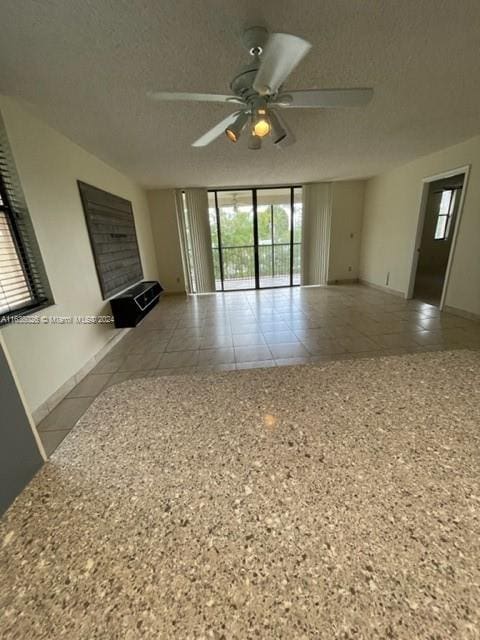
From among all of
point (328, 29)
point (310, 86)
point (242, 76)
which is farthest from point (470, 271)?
point (242, 76)

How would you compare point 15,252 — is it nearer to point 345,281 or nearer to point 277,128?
point 277,128

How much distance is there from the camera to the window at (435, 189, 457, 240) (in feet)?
18.2

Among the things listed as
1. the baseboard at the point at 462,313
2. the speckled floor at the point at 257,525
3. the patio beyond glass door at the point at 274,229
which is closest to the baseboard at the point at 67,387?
the speckled floor at the point at 257,525

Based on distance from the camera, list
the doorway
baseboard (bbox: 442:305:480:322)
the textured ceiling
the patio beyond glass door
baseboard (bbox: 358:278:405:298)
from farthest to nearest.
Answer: the patio beyond glass door, the doorway, baseboard (bbox: 358:278:405:298), baseboard (bbox: 442:305:480:322), the textured ceiling

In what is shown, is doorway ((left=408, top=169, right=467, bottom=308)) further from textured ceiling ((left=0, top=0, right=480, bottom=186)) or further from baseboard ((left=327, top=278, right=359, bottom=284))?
textured ceiling ((left=0, top=0, right=480, bottom=186))

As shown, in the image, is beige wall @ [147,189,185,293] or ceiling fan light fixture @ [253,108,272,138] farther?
beige wall @ [147,189,185,293]

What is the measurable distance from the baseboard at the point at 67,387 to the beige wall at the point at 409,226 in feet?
16.2

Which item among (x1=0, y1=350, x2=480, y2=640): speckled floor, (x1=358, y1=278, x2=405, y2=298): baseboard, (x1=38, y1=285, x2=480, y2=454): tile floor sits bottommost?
(x1=38, y1=285, x2=480, y2=454): tile floor

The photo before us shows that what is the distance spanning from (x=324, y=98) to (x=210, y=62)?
759mm

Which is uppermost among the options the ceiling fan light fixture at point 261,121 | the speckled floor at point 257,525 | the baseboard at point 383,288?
the ceiling fan light fixture at point 261,121

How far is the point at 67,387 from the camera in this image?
7.53ft

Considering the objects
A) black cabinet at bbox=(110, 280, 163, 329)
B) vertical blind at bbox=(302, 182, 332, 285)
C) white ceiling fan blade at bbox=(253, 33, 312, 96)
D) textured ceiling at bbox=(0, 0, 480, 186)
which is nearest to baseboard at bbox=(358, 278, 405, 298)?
vertical blind at bbox=(302, 182, 332, 285)

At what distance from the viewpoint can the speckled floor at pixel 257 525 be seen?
2.63 feet

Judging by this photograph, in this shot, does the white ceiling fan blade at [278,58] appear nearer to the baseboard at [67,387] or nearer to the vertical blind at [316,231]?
the baseboard at [67,387]
